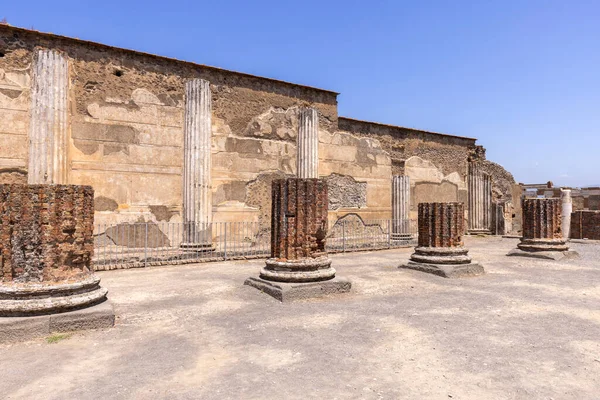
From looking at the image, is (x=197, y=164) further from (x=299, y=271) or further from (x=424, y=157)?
(x=424, y=157)

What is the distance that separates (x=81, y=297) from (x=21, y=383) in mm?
1561

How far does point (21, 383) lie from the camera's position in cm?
289

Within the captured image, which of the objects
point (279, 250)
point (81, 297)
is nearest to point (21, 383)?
point (81, 297)

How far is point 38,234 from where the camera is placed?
4.39m

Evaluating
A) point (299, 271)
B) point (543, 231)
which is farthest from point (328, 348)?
point (543, 231)

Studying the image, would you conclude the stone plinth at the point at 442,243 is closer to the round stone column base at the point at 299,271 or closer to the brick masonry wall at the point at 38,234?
the round stone column base at the point at 299,271

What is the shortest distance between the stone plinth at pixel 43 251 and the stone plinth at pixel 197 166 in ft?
19.4

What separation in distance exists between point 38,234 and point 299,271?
3.37 m

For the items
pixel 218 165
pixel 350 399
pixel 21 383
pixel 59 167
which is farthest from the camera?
pixel 218 165

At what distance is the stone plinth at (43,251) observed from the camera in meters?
4.22

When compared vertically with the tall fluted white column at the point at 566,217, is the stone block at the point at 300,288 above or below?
below

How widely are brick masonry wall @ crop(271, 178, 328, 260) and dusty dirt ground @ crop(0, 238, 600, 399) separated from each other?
860 mm

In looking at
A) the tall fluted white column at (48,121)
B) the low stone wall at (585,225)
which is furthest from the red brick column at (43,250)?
the low stone wall at (585,225)

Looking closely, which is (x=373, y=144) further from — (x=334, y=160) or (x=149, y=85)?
(x=149, y=85)
